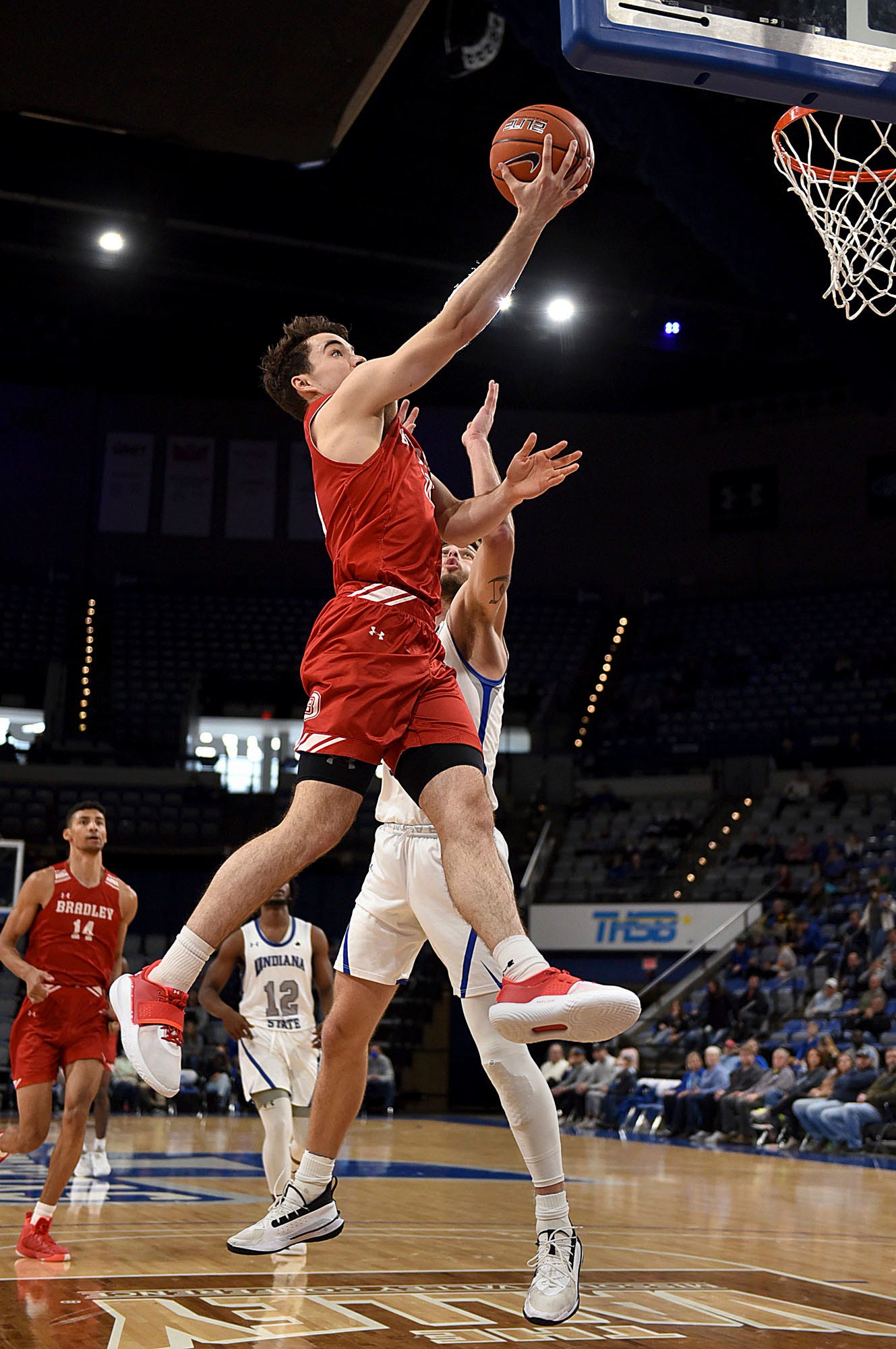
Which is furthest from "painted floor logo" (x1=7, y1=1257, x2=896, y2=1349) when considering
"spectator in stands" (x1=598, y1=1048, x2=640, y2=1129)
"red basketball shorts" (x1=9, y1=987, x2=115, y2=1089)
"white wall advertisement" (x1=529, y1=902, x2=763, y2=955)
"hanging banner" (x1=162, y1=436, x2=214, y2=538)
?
"hanging banner" (x1=162, y1=436, x2=214, y2=538)

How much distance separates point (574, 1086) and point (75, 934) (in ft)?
39.8

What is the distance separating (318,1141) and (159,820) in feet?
55.1

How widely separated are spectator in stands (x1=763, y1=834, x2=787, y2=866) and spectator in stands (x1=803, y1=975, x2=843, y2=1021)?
164 inches

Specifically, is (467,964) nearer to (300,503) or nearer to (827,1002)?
(827,1002)

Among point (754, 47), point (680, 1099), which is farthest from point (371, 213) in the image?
point (754, 47)

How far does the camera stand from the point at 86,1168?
986 cm

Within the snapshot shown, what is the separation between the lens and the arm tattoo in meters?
4.57

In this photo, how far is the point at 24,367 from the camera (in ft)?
84.9

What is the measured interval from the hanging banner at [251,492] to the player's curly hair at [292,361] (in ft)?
71.4

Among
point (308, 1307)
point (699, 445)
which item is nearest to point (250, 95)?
point (308, 1307)

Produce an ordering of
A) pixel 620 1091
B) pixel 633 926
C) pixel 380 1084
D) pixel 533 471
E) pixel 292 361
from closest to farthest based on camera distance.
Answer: pixel 533 471, pixel 292 361, pixel 620 1091, pixel 380 1084, pixel 633 926

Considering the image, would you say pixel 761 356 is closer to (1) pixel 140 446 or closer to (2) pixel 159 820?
(1) pixel 140 446

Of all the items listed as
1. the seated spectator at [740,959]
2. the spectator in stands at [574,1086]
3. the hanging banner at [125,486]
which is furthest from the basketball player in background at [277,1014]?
the hanging banner at [125,486]

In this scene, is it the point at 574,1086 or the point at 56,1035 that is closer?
the point at 56,1035
